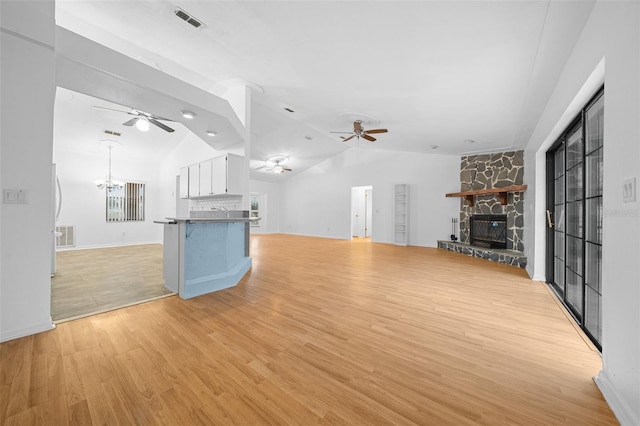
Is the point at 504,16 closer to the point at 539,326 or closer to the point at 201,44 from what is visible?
the point at 539,326

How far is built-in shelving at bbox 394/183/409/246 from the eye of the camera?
26.3ft

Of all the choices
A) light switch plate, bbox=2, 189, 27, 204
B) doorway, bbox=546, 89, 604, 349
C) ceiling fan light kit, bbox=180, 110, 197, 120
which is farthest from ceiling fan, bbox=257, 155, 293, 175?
doorway, bbox=546, 89, 604, 349

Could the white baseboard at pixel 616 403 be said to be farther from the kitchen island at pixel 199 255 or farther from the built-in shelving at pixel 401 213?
the built-in shelving at pixel 401 213

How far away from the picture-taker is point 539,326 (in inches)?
91.4

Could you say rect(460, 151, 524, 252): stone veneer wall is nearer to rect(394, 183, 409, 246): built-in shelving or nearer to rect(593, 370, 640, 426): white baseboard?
rect(394, 183, 409, 246): built-in shelving

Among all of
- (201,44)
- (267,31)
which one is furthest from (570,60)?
Answer: (201,44)

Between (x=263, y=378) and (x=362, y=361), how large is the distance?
0.67 metres

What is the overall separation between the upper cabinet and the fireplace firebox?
19.5 ft

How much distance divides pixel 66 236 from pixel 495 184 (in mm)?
11082

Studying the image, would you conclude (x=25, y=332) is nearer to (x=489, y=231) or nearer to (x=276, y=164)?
(x=276, y=164)

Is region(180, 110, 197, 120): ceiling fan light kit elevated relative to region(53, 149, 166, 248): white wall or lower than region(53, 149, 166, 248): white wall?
elevated

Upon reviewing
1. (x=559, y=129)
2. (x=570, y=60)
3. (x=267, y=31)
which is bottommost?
(x=559, y=129)

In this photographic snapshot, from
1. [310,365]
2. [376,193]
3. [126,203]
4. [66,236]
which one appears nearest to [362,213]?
[376,193]

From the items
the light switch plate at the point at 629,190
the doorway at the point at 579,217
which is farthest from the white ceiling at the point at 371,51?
the light switch plate at the point at 629,190
